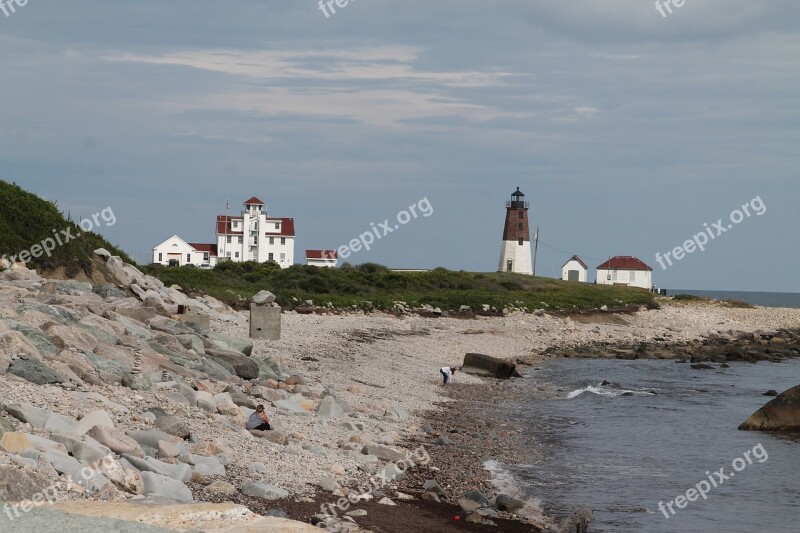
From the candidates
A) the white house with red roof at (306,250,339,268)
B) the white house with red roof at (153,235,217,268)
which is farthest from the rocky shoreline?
the white house with red roof at (306,250,339,268)

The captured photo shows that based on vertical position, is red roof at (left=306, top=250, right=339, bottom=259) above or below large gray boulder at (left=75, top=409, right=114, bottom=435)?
above

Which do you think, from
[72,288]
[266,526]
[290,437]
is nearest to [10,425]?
[266,526]

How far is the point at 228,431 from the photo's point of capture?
40.2ft

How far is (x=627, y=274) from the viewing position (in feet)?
329

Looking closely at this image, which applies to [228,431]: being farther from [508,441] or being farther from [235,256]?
[235,256]

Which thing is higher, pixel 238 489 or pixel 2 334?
pixel 2 334

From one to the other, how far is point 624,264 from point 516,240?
15.1 metres

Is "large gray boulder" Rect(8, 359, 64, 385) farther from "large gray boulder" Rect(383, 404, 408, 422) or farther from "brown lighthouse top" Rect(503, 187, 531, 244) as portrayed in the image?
"brown lighthouse top" Rect(503, 187, 531, 244)

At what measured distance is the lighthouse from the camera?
93044mm

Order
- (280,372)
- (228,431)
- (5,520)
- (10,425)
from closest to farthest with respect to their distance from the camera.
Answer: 1. (5,520)
2. (10,425)
3. (228,431)
4. (280,372)

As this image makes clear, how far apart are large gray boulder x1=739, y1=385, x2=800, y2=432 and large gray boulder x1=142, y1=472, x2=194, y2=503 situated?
16.1 m

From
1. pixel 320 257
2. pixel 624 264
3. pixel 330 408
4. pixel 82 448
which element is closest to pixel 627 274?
pixel 624 264

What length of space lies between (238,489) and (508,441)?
8917mm

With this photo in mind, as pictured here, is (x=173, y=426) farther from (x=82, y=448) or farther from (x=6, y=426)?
(x=6, y=426)
